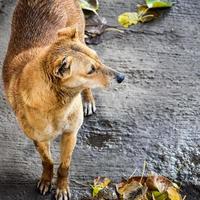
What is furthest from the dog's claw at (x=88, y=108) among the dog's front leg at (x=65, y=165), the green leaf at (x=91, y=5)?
the green leaf at (x=91, y=5)

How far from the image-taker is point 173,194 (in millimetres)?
4898

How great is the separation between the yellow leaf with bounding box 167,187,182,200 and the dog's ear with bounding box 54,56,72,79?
60.1 inches

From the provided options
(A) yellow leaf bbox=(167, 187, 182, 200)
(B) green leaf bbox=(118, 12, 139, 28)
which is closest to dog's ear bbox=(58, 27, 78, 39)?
(A) yellow leaf bbox=(167, 187, 182, 200)

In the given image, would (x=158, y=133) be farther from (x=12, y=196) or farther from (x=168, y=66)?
(x=12, y=196)

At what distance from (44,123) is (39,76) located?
410mm

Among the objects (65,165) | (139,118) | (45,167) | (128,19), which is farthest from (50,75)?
(128,19)

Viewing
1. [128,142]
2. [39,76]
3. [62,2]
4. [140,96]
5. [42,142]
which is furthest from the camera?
[140,96]

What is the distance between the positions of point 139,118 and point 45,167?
1.11m

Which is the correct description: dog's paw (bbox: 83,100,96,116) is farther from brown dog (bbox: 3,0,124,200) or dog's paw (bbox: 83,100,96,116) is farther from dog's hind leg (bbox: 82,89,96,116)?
brown dog (bbox: 3,0,124,200)

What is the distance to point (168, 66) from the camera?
6012mm

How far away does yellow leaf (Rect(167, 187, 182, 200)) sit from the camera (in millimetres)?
4891

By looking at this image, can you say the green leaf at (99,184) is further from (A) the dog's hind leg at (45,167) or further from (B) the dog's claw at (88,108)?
(B) the dog's claw at (88,108)

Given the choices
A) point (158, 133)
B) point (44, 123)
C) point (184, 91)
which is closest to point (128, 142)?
point (158, 133)

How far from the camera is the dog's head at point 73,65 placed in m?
3.90
